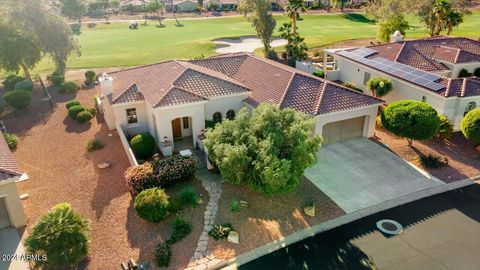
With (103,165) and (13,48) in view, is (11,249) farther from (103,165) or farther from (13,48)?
(13,48)

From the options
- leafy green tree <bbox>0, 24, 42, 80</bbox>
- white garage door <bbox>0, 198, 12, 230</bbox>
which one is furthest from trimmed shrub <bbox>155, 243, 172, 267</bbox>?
leafy green tree <bbox>0, 24, 42, 80</bbox>

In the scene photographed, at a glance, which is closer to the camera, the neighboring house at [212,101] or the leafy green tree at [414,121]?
the leafy green tree at [414,121]

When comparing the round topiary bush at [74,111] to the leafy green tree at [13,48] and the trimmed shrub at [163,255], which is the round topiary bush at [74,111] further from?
the trimmed shrub at [163,255]

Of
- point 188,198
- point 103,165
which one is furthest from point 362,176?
point 103,165

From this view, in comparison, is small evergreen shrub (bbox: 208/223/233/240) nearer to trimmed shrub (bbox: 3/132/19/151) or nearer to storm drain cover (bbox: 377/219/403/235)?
storm drain cover (bbox: 377/219/403/235)

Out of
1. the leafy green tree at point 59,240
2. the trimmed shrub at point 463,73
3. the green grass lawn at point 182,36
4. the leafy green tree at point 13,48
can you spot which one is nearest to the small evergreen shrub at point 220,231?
the leafy green tree at point 59,240

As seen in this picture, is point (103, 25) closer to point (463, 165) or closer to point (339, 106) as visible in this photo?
point (339, 106)
